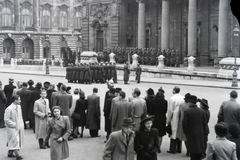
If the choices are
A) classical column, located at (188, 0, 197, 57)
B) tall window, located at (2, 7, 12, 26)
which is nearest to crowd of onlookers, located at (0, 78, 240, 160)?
classical column, located at (188, 0, 197, 57)

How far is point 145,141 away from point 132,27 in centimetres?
4226

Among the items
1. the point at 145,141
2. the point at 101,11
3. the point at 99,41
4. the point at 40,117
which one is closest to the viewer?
the point at 145,141

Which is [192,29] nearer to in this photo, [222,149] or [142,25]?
[142,25]

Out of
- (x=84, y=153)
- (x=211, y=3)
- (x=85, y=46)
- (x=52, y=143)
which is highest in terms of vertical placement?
Answer: (x=211, y=3)

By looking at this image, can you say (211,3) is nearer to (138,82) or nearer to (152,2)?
(152,2)

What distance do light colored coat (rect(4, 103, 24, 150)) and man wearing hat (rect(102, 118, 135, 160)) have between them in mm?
4389

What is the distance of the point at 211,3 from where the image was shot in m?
41.2

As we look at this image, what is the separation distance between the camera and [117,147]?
6.95 m

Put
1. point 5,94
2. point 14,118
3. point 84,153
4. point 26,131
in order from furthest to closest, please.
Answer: point 5,94
point 26,131
point 84,153
point 14,118

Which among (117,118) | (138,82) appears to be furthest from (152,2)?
(117,118)

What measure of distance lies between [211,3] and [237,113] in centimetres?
3345

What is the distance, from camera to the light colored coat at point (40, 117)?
38.5ft

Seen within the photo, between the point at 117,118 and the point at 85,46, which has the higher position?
the point at 85,46

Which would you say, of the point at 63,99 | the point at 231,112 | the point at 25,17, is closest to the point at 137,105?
the point at 63,99
